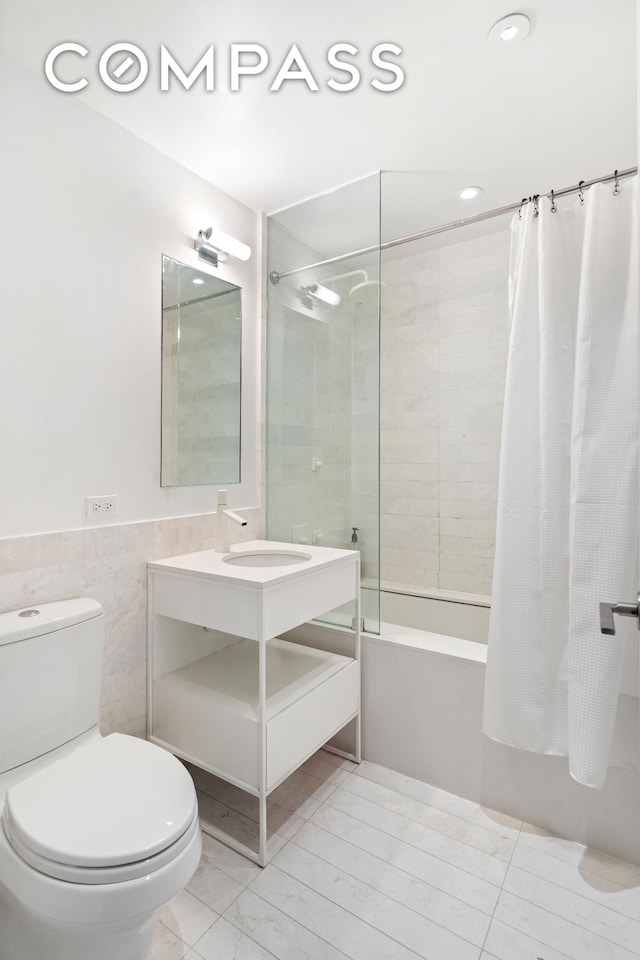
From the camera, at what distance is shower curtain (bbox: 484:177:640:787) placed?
1.42m

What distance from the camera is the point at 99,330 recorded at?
65.7 inches

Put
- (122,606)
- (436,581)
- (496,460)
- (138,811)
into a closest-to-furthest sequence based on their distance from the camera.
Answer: (138,811)
(122,606)
(496,460)
(436,581)

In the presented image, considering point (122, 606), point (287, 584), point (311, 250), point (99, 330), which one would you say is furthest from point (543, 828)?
point (311, 250)

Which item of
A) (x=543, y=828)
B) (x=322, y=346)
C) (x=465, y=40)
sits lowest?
(x=543, y=828)

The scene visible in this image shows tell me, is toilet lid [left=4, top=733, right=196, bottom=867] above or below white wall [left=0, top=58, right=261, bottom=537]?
below

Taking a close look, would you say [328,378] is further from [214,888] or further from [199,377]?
[214,888]

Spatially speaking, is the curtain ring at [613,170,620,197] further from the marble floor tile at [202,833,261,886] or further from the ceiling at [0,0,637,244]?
the marble floor tile at [202,833,261,886]

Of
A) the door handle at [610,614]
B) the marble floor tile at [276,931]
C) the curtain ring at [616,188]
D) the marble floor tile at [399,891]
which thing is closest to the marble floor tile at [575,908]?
the marble floor tile at [399,891]

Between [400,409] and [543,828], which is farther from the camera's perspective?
[400,409]

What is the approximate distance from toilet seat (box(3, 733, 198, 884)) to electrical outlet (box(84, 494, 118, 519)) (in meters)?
0.72

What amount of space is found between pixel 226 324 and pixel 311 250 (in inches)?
20.8

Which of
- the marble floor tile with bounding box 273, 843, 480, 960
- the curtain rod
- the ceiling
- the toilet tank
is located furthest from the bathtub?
the ceiling

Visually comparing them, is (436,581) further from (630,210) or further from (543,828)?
(630,210)

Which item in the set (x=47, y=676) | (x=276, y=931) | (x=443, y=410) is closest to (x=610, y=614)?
(x=276, y=931)
